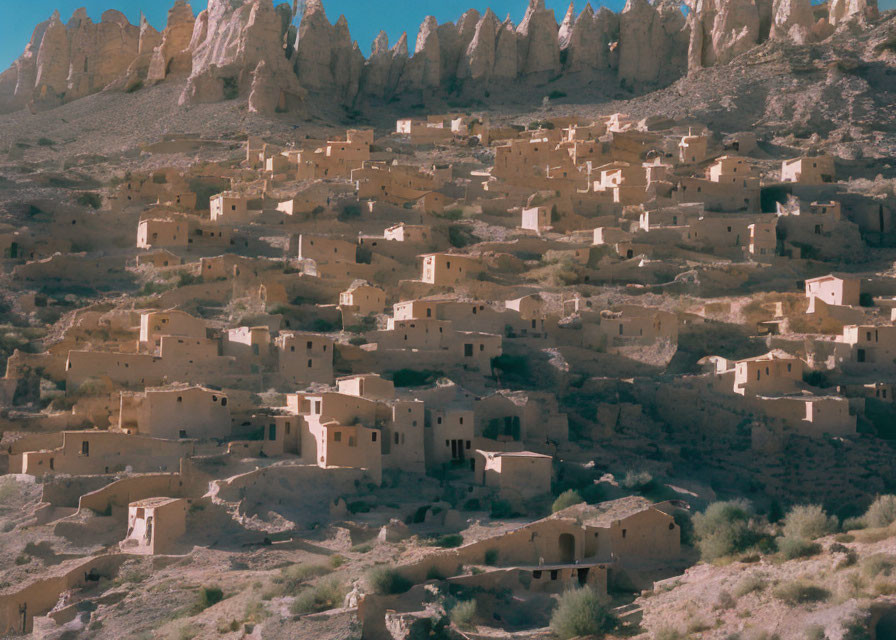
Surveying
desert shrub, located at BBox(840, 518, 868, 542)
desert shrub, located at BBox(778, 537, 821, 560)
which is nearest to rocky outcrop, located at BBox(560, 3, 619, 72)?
desert shrub, located at BBox(840, 518, 868, 542)

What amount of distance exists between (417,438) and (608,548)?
18.3 ft

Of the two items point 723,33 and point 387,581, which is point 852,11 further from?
point 387,581

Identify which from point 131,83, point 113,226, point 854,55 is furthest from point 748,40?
point 113,226

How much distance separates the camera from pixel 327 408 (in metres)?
34.2

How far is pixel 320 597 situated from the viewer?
27719mm

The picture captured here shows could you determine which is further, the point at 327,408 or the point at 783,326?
the point at 783,326

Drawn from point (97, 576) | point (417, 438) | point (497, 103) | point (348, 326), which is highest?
point (497, 103)

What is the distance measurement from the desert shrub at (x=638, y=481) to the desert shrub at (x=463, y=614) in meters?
7.26

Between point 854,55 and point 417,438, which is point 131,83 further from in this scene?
point 417,438

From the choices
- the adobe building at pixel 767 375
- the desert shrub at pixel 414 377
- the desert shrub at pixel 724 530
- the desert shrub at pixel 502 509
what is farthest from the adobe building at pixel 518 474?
the adobe building at pixel 767 375

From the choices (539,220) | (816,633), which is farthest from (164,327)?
(816,633)

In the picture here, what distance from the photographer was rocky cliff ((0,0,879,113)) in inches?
2783

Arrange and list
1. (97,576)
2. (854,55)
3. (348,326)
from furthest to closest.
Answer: (854,55) → (348,326) → (97,576)

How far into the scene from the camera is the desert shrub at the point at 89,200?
50.9 meters
